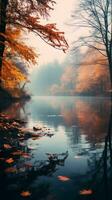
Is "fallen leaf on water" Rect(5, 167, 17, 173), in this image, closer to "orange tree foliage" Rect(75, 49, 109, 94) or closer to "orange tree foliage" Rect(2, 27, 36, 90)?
"orange tree foliage" Rect(2, 27, 36, 90)

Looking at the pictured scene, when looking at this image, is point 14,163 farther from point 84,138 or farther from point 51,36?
point 51,36

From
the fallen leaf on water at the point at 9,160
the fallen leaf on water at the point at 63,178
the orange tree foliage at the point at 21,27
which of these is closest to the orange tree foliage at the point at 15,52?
the orange tree foliage at the point at 21,27

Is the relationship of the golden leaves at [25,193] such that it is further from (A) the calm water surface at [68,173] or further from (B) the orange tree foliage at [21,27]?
(B) the orange tree foliage at [21,27]

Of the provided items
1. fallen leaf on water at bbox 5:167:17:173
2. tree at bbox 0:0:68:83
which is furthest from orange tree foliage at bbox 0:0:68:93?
fallen leaf on water at bbox 5:167:17:173

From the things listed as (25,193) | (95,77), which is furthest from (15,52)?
(95,77)

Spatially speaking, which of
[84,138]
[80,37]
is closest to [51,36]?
[84,138]

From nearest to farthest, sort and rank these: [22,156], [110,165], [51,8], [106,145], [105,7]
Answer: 1. [110,165]
2. [22,156]
3. [106,145]
4. [51,8]
5. [105,7]

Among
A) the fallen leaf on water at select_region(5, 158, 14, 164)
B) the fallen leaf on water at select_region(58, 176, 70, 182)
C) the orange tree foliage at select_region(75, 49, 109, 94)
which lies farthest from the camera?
the orange tree foliage at select_region(75, 49, 109, 94)

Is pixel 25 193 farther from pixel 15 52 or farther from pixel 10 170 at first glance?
pixel 15 52

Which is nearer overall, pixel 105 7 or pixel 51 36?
pixel 51 36

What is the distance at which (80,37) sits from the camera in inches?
1065

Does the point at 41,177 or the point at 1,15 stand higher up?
the point at 1,15

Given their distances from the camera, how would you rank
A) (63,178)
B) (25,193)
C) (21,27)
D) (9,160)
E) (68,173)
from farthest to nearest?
1. (21,27)
2. (9,160)
3. (68,173)
4. (63,178)
5. (25,193)

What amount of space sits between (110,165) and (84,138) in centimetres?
341
